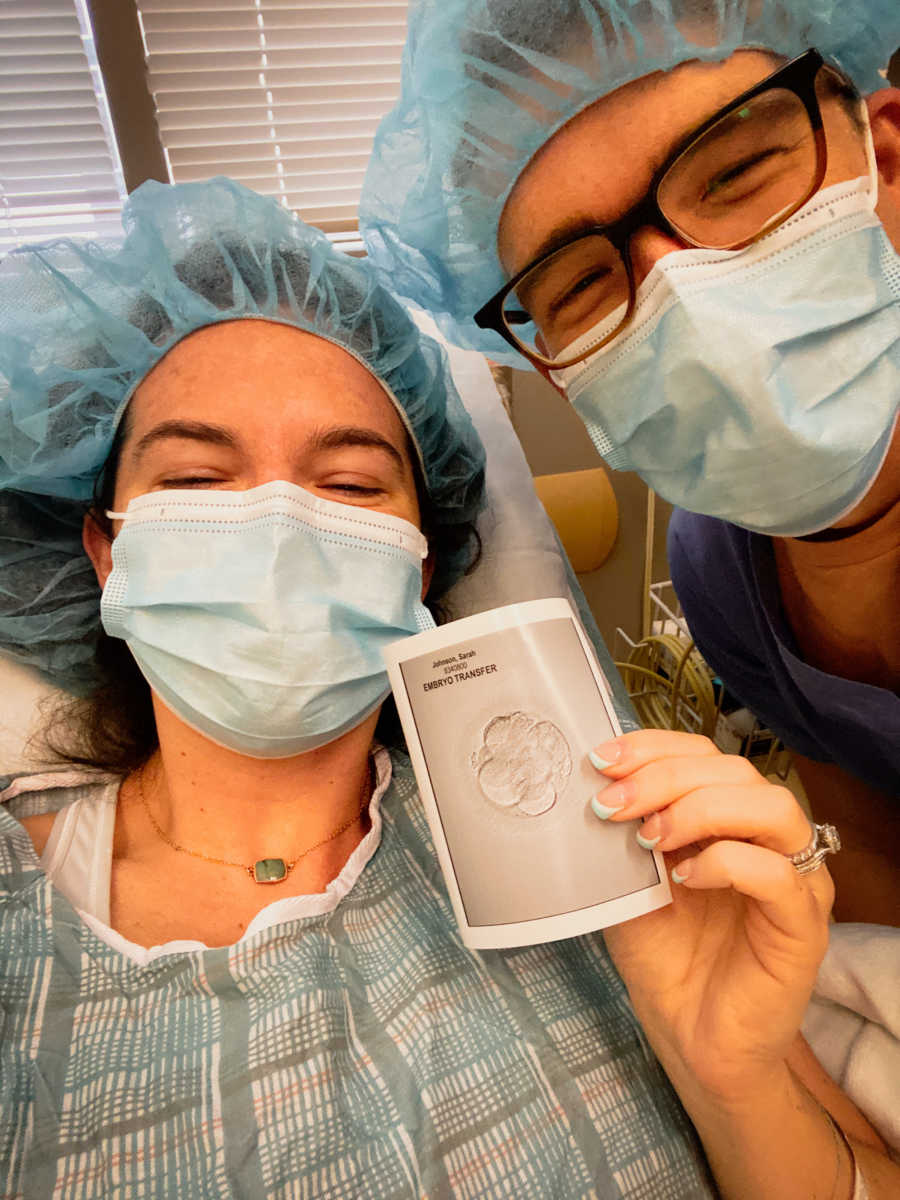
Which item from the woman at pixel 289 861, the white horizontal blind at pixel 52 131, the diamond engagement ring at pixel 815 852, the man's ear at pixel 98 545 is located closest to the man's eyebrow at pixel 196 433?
the woman at pixel 289 861

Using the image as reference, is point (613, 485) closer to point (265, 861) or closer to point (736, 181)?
point (736, 181)

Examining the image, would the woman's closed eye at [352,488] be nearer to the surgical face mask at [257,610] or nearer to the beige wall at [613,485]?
the surgical face mask at [257,610]

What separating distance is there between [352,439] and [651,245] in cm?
43

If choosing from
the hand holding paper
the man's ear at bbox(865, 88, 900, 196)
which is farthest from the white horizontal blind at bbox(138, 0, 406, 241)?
the hand holding paper

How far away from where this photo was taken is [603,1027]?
2.54ft

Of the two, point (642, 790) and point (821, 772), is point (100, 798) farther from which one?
point (821, 772)

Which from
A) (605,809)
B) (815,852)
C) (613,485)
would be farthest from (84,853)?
(613,485)

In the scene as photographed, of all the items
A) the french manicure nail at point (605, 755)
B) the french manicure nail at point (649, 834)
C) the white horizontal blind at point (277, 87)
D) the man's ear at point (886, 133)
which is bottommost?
the french manicure nail at point (649, 834)

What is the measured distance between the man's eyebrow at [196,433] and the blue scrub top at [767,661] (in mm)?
799

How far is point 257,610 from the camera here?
75cm

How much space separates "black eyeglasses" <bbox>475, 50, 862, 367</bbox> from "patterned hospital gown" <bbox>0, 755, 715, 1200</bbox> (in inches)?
32.5

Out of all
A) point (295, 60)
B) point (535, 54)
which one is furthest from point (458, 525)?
point (295, 60)

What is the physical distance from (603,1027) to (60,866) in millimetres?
727

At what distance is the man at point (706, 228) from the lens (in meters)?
0.71
